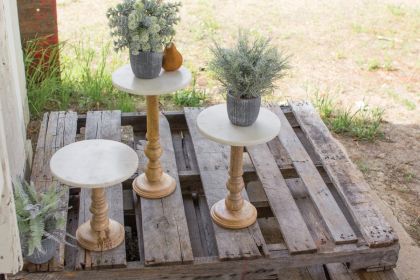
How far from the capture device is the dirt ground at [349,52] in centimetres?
458

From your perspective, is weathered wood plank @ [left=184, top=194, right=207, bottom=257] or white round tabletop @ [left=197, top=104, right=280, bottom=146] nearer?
white round tabletop @ [left=197, top=104, right=280, bottom=146]

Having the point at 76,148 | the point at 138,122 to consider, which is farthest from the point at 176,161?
the point at 76,148

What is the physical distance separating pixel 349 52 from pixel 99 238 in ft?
13.8

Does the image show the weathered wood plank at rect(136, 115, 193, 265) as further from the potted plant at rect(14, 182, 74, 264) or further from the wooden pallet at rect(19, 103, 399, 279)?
the potted plant at rect(14, 182, 74, 264)

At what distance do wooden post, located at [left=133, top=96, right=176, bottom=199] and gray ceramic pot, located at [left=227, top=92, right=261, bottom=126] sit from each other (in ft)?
1.68

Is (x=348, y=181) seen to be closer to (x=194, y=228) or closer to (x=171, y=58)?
(x=194, y=228)

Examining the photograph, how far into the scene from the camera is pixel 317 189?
3.49 metres

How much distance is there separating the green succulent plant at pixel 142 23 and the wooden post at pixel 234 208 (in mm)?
715

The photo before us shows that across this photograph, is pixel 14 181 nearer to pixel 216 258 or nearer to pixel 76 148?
pixel 76 148

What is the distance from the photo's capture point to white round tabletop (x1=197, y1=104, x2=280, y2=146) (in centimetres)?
288

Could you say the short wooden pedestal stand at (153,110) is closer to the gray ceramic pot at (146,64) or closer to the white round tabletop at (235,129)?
the gray ceramic pot at (146,64)

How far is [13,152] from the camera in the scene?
3.33 meters

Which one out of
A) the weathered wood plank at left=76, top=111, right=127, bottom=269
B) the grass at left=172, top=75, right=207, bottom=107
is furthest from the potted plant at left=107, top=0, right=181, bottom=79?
the grass at left=172, top=75, right=207, bottom=107

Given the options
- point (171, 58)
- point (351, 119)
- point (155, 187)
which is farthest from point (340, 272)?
point (351, 119)
